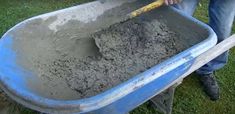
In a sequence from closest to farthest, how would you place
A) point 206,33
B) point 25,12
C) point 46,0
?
point 206,33 → point 25,12 → point 46,0

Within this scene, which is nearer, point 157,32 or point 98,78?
point 98,78

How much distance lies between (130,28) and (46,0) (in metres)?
1.96

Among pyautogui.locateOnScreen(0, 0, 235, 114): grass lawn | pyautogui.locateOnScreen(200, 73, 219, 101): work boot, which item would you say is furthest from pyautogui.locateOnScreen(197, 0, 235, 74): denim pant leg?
pyautogui.locateOnScreen(0, 0, 235, 114): grass lawn

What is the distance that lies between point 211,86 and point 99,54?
112cm

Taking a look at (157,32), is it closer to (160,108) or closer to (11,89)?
(160,108)

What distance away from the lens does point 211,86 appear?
2.68 metres

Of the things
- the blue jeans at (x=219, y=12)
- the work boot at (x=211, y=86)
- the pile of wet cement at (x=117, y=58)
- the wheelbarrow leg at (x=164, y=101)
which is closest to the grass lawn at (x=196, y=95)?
the work boot at (x=211, y=86)

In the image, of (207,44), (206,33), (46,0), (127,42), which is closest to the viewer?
(207,44)

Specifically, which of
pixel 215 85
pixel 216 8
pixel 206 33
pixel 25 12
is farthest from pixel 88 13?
pixel 25 12

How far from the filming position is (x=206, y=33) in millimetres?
1845

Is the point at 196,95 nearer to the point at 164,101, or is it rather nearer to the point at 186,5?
the point at 164,101

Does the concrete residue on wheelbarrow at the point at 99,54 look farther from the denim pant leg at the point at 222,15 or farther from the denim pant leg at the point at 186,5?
the denim pant leg at the point at 222,15

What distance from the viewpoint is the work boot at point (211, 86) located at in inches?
105

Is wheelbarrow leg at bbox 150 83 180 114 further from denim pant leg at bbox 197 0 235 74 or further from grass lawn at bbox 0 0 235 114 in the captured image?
denim pant leg at bbox 197 0 235 74
